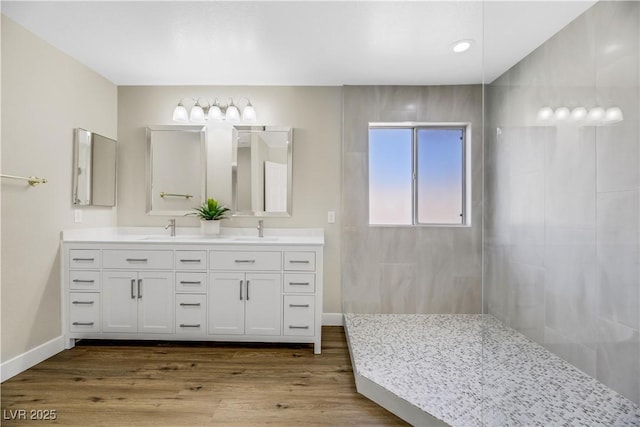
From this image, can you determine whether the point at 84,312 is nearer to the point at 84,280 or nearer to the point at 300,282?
the point at 84,280

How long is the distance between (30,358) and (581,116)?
338cm

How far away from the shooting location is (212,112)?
312cm

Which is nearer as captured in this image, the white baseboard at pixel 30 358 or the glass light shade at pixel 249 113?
the white baseboard at pixel 30 358

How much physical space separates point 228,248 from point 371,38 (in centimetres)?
188

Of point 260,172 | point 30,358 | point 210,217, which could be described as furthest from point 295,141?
point 30,358

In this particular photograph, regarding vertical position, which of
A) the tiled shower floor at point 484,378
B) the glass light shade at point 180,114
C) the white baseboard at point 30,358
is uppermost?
the glass light shade at point 180,114

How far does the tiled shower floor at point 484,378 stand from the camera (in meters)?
1.19

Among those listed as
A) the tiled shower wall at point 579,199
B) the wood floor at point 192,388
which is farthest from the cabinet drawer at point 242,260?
the tiled shower wall at point 579,199

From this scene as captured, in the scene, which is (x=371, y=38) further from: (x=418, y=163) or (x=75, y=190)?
(x=75, y=190)

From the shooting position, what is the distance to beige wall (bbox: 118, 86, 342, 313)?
321 cm

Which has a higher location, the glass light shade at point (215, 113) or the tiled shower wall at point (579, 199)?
the glass light shade at point (215, 113)

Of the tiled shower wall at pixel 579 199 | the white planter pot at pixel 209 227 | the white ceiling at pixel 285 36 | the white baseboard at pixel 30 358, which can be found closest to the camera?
the tiled shower wall at pixel 579 199

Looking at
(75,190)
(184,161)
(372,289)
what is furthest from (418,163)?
(75,190)

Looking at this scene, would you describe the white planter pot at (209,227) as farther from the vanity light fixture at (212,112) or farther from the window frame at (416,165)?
the window frame at (416,165)
